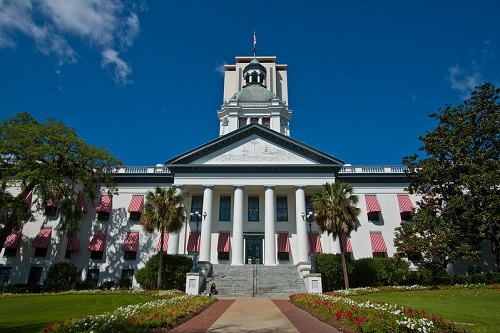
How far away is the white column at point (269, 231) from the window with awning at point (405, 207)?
541 inches

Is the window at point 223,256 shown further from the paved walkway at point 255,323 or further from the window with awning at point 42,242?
the paved walkway at point 255,323

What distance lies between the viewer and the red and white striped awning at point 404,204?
34.5 metres

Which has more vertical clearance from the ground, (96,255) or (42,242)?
(42,242)

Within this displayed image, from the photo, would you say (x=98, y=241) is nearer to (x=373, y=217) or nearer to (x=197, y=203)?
(x=197, y=203)

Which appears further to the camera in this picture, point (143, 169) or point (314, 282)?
point (143, 169)

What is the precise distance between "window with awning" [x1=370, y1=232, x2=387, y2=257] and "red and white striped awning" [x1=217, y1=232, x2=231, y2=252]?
14.6 m

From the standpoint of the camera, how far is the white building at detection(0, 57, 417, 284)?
1257 inches

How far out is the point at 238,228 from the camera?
31516mm

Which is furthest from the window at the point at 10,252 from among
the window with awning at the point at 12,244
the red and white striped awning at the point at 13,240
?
the red and white striped awning at the point at 13,240

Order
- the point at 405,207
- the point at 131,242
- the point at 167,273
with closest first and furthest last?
the point at 167,273 < the point at 131,242 < the point at 405,207

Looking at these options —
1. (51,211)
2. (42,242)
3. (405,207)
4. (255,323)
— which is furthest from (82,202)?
(405,207)

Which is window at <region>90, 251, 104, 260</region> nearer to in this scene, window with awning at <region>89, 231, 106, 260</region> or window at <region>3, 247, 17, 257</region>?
window with awning at <region>89, 231, 106, 260</region>

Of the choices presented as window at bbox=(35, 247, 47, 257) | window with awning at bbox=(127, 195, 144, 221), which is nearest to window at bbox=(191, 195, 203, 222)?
window with awning at bbox=(127, 195, 144, 221)

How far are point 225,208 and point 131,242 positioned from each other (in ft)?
33.1
